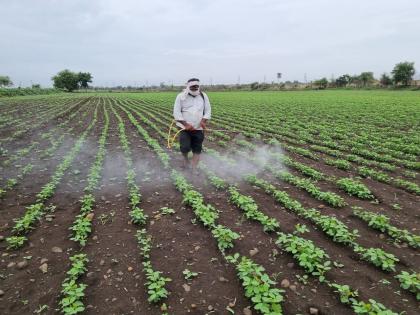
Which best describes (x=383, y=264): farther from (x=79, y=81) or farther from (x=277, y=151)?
(x=79, y=81)

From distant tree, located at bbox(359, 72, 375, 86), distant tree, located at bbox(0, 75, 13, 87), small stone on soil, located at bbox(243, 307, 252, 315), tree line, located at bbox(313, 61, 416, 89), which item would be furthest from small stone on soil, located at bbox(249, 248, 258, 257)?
distant tree, located at bbox(0, 75, 13, 87)

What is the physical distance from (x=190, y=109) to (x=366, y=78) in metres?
79.4

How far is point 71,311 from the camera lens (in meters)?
3.38

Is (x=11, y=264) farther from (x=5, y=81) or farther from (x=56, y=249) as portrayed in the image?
(x=5, y=81)

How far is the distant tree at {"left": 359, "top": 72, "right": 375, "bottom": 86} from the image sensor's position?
250 feet

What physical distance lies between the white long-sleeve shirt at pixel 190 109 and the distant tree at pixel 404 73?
234 feet

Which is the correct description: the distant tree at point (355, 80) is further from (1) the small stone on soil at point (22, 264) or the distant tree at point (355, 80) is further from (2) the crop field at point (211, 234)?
(1) the small stone on soil at point (22, 264)

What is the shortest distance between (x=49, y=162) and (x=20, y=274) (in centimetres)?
585

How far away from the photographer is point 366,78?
76.6 metres

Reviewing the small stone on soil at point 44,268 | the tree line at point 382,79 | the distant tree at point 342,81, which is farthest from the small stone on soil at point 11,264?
the distant tree at point 342,81

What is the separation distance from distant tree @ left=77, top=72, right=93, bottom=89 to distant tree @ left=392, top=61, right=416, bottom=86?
82.4 metres

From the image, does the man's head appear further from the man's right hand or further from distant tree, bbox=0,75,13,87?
distant tree, bbox=0,75,13,87

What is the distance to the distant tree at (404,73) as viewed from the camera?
217 feet

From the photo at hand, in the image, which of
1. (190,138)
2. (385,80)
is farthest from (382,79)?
(190,138)
